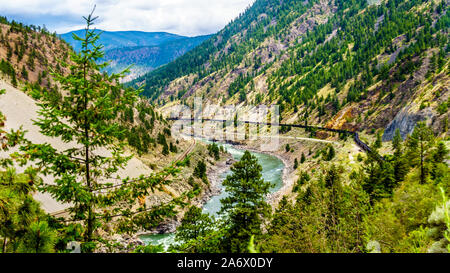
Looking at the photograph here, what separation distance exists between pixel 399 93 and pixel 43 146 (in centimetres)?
9721

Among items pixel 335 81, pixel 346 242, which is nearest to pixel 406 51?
pixel 335 81

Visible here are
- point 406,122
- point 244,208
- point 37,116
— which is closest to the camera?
point 244,208

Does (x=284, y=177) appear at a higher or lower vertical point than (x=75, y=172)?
lower

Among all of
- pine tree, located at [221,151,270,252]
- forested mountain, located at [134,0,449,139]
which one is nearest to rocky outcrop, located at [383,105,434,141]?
forested mountain, located at [134,0,449,139]

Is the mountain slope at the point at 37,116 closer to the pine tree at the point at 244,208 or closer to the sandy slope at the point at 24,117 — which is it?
the sandy slope at the point at 24,117

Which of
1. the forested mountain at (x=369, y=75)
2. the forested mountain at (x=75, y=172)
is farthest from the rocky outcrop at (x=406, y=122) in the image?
the forested mountain at (x=75, y=172)

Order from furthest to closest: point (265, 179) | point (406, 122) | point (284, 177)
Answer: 1. point (284, 177)
2. point (406, 122)
3. point (265, 179)

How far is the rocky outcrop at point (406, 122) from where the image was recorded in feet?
186

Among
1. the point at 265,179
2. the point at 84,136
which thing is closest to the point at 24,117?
the point at 84,136

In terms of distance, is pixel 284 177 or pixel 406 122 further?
pixel 284 177

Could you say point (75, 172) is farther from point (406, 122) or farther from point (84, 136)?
point (406, 122)

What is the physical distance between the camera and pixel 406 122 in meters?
61.9

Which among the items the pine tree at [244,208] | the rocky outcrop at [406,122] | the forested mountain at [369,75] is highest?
the forested mountain at [369,75]
